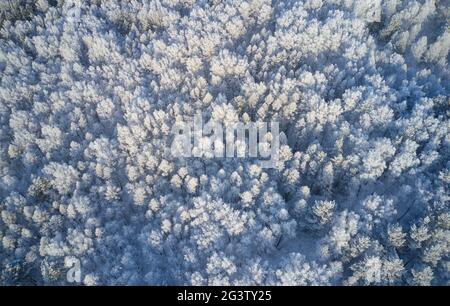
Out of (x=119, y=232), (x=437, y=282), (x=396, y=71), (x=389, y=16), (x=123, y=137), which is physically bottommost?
(x=437, y=282)

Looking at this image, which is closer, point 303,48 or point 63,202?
point 63,202

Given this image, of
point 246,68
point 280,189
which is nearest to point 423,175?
point 280,189

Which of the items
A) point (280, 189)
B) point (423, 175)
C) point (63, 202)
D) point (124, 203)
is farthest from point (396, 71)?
point (63, 202)
